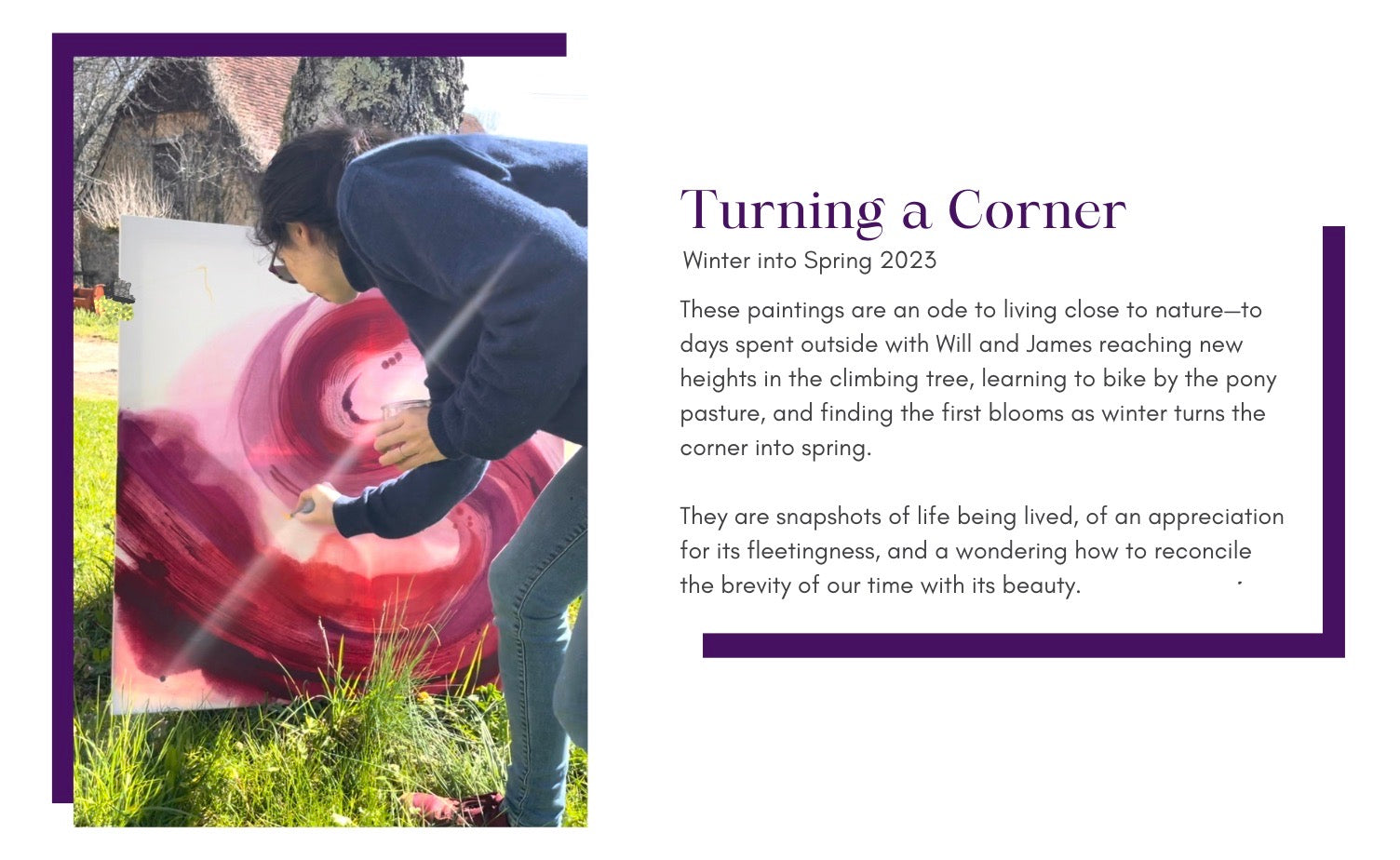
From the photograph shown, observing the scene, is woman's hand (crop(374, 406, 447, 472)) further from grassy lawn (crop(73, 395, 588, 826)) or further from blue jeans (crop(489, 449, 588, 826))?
grassy lawn (crop(73, 395, 588, 826))

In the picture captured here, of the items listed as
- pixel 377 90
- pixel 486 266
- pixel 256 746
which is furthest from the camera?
pixel 256 746

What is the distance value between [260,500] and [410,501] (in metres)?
0.47

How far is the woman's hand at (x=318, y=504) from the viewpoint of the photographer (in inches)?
139

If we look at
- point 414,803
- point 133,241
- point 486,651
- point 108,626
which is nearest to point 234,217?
point 133,241

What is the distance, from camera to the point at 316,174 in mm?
3354

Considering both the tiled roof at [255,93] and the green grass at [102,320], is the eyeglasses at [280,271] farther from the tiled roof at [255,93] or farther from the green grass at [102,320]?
the green grass at [102,320]

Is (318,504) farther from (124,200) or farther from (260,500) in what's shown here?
(124,200)

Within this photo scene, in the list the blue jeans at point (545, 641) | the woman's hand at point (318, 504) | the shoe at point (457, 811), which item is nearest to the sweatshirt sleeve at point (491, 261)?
the blue jeans at point (545, 641)

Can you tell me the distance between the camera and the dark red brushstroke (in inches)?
137

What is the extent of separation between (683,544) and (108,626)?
1805 mm

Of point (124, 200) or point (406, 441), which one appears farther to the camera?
point (406, 441)

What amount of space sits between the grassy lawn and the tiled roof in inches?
36.0

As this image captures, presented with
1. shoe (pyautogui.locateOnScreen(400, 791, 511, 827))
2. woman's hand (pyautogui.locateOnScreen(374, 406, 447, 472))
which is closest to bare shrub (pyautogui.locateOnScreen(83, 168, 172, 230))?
woman's hand (pyautogui.locateOnScreen(374, 406, 447, 472))

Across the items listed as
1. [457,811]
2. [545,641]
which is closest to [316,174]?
[545,641]
